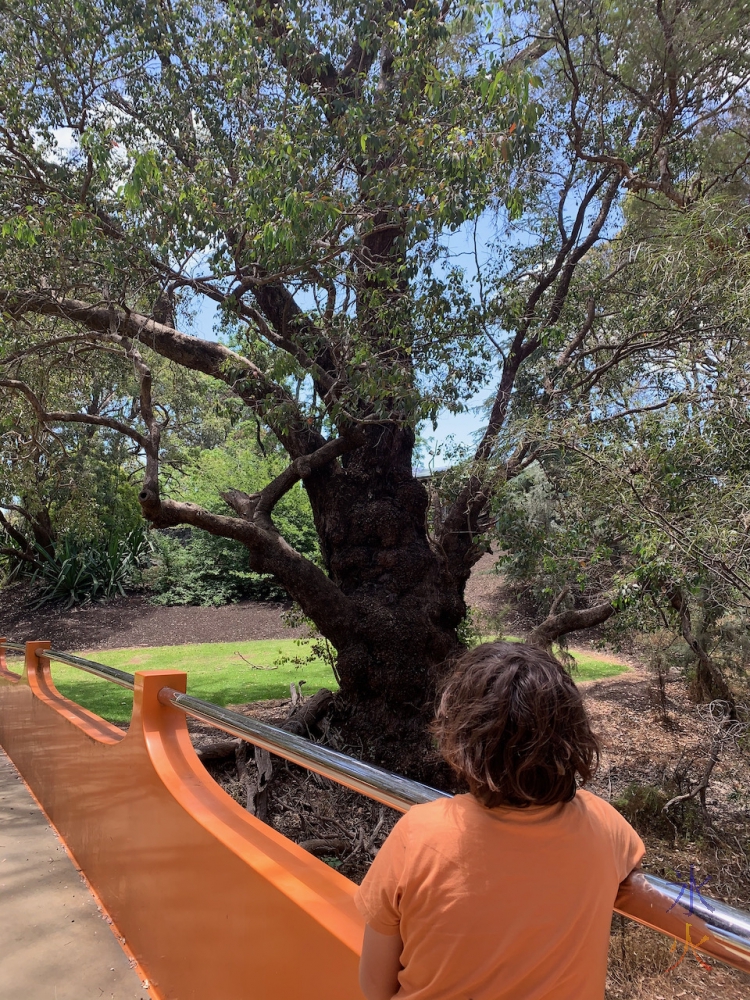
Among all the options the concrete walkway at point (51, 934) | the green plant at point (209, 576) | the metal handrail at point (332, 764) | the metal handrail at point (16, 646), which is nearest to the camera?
the metal handrail at point (332, 764)

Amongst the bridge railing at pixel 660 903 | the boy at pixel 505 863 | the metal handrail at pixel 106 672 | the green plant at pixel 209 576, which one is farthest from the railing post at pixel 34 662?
the green plant at pixel 209 576

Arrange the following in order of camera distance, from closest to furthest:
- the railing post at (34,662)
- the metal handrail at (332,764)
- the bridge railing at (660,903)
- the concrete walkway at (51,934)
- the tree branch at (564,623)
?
1. the bridge railing at (660,903)
2. the metal handrail at (332,764)
3. the concrete walkway at (51,934)
4. the railing post at (34,662)
5. the tree branch at (564,623)

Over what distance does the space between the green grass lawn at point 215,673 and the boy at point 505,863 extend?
8453 mm

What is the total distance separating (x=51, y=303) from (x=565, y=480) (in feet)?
17.3

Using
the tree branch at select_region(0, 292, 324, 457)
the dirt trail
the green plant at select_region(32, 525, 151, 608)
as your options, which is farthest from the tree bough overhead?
the green plant at select_region(32, 525, 151, 608)

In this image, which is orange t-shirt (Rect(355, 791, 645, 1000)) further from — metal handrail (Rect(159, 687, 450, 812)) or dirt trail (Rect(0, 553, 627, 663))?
dirt trail (Rect(0, 553, 627, 663))

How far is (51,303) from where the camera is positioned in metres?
7.01

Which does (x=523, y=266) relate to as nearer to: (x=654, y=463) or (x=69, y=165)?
(x=654, y=463)

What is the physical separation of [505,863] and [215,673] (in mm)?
12012

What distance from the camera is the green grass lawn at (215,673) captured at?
A: 1038cm

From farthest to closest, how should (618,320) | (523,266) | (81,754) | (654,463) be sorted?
Answer: (523,266)
(618,320)
(654,463)
(81,754)

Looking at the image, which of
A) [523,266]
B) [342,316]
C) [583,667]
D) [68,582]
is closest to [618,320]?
[523,266]

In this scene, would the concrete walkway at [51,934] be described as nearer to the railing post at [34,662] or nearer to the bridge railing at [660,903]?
the railing post at [34,662]

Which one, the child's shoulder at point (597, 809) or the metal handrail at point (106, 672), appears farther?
the metal handrail at point (106, 672)
